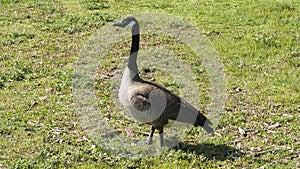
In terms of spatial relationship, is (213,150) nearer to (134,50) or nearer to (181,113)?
(181,113)

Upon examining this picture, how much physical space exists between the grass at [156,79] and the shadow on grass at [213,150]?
0.05 feet

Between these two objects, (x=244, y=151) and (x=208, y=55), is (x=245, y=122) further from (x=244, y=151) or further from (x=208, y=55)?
(x=208, y=55)

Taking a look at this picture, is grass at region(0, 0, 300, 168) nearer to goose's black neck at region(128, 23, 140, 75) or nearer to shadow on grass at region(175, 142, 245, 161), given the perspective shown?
shadow on grass at region(175, 142, 245, 161)

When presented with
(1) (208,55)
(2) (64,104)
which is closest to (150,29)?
(1) (208,55)

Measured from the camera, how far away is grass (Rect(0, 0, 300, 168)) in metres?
6.99

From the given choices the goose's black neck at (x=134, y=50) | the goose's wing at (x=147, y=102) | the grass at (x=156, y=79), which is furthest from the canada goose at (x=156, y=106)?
the grass at (x=156, y=79)

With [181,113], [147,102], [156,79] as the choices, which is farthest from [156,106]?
[156,79]

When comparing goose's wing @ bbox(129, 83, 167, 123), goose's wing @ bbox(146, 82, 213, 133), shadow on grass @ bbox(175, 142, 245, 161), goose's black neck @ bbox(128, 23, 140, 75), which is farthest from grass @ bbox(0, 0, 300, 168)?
goose's black neck @ bbox(128, 23, 140, 75)

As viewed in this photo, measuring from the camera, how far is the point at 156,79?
9.86 m

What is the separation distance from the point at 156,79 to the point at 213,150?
3022 millimetres

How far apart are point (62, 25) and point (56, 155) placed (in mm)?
6407

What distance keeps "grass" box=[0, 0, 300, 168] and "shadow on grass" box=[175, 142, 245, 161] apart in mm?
14

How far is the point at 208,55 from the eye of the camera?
10898mm

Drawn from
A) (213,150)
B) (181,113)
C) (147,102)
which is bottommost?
(213,150)
